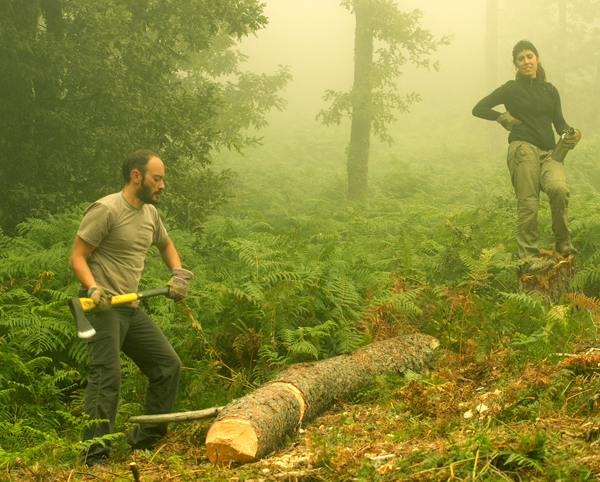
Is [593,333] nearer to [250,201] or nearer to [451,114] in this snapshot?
[250,201]

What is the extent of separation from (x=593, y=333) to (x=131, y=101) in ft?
23.9

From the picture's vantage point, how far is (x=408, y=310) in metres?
5.31

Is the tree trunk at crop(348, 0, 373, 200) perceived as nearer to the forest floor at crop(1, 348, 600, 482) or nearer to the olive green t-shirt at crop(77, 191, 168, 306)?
the forest floor at crop(1, 348, 600, 482)

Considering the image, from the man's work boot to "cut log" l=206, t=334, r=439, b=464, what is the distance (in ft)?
7.78

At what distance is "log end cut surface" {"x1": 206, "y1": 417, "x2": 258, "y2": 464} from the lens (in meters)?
3.34

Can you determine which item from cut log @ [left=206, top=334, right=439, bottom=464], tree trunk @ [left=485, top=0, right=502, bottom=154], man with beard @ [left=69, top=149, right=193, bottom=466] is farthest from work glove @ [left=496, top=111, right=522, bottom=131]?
tree trunk @ [left=485, top=0, right=502, bottom=154]

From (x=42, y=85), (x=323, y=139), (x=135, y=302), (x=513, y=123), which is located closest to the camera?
(x=135, y=302)

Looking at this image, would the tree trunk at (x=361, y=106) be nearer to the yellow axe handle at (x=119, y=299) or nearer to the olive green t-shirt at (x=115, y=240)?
the olive green t-shirt at (x=115, y=240)

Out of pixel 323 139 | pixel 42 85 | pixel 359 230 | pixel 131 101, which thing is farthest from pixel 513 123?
pixel 323 139

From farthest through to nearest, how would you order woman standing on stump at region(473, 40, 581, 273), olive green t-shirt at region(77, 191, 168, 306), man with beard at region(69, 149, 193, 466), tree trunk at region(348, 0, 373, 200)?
tree trunk at region(348, 0, 373, 200)
woman standing on stump at region(473, 40, 581, 273)
olive green t-shirt at region(77, 191, 168, 306)
man with beard at region(69, 149, 193, 466)

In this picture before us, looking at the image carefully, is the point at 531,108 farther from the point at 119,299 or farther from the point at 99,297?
the point at 99,297

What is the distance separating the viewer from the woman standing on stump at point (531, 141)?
596 cm

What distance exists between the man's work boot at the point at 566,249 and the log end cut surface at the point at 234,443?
4766 millimetres

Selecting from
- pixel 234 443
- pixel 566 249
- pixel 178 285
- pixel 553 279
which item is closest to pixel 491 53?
pixel 566 249
